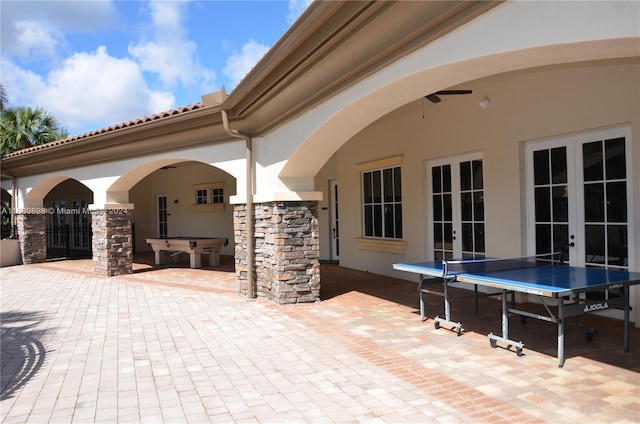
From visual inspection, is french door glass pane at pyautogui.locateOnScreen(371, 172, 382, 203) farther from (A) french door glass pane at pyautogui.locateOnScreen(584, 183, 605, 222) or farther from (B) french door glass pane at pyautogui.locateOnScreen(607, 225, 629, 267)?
(B) french door glass pane at pyautogui.locateOnScreen(607, 225, 629, 267)

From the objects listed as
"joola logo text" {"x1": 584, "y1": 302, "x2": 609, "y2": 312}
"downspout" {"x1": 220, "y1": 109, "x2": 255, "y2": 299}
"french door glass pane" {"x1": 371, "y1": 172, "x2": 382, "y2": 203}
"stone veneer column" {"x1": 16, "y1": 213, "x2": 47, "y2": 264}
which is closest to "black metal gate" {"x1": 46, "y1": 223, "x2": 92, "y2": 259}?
"stone veneer column" {"x1": 16, "y1": 213, "x2": 47, "y2": 264}

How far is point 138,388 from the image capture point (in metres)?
4.26

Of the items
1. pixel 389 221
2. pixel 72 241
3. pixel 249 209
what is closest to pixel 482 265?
pixel 249 209

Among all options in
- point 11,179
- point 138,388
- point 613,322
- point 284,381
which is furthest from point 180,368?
point 11,179

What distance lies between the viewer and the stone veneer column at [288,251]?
25.1 ft

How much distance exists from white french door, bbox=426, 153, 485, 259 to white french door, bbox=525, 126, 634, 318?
3.37 ft

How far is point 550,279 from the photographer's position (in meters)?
4.71

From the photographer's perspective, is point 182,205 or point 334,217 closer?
point 334,217

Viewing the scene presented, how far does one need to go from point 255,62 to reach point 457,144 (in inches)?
158

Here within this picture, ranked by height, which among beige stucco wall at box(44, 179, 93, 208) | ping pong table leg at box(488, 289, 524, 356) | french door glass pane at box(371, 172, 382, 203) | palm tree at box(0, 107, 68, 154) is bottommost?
ping pong table leg at box(488, 289, 524, 356)

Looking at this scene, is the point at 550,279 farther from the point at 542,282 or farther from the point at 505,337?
the point at 505,337

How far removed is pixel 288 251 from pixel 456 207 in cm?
330

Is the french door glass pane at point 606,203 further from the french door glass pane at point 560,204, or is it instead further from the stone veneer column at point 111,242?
the stone veneer column at point 111,242

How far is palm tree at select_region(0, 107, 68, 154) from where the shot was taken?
18.1 m
